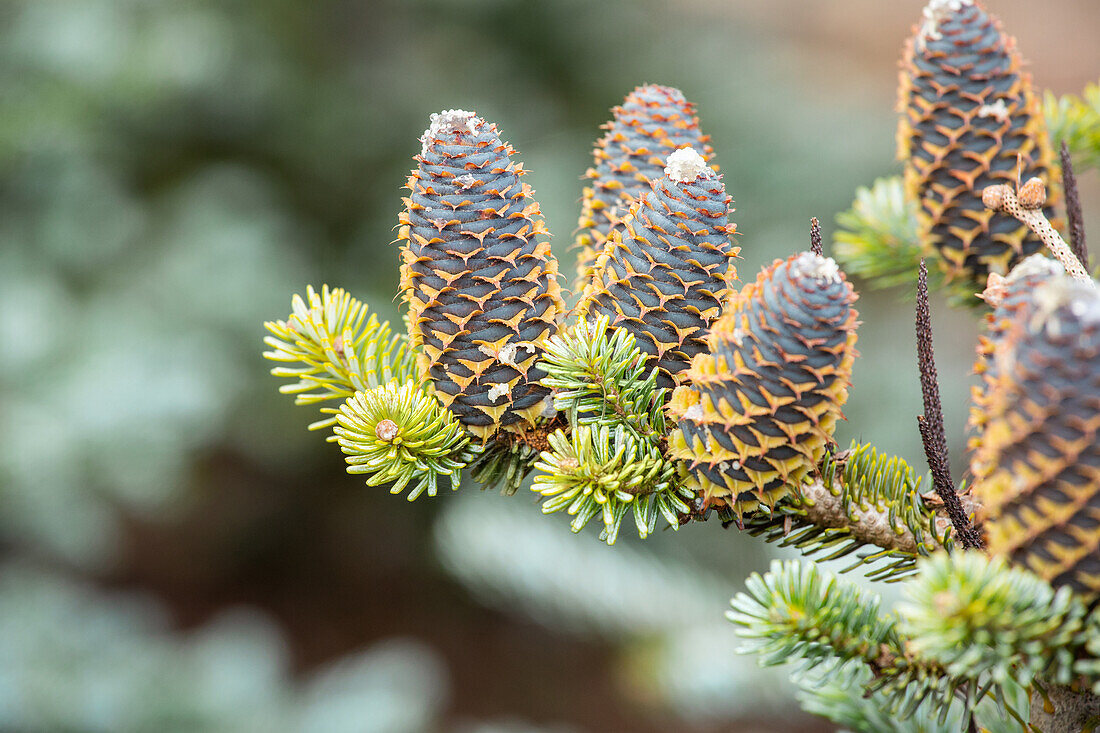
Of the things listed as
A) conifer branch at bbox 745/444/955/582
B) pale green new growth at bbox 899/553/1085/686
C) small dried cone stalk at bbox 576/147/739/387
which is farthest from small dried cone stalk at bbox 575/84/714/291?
pale green new growth at bbox 899/553/1085/686

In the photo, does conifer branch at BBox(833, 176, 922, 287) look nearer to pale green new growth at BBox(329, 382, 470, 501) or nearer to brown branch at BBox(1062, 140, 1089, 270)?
brown branch at BBox(1062, 140, 1089, 270)

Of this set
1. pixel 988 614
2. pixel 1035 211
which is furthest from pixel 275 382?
pixel 988 614

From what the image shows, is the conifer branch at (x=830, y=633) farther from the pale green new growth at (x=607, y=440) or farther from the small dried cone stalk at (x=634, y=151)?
the small dried cone stalk at (x=634, y=151)

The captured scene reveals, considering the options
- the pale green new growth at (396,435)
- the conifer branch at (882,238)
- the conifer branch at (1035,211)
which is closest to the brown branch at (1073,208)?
the conifer branch at (1035,211)

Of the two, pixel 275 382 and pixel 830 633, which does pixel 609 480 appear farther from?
pixel 275 382

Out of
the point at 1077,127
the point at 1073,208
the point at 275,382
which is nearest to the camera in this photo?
the point at 1073,208

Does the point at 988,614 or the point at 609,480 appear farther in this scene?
the point at 609,480

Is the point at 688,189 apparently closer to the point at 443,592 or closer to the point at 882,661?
the point at 882,661
